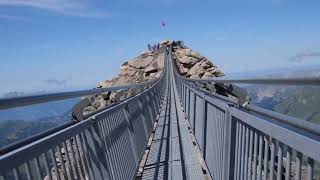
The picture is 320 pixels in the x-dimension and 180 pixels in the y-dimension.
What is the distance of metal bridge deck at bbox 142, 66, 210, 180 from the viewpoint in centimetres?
903

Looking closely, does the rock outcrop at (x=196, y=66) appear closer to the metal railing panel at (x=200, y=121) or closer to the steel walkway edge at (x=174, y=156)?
the steel walkway edge at (x=174, y=156)

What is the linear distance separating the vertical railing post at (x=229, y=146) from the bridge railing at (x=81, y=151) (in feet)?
5.07

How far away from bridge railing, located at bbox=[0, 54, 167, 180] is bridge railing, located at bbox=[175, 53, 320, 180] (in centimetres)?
A: 154

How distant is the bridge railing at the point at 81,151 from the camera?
3.36 metres

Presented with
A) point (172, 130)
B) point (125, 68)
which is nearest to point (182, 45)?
point (125, 68)

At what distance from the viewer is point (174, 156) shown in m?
10.8

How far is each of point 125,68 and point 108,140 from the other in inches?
2498

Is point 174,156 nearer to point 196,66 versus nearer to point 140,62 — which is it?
point 196,66

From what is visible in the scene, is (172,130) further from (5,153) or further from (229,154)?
(5,153)

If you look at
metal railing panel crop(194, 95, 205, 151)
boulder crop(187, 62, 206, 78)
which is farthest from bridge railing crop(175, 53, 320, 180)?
boulder crop(187, 62, 206, 78)

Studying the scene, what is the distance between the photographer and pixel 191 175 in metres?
8.79

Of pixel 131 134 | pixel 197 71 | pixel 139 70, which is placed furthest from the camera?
pixel 139 70

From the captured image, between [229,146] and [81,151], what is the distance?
1.90 metres

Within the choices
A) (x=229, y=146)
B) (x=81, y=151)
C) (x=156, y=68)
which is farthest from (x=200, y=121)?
(x=156, y=68)
